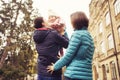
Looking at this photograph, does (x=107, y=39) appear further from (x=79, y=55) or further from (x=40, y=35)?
(x=79, y=55)

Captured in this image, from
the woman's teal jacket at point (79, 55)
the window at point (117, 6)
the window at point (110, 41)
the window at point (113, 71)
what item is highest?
the window at point (117, 6)

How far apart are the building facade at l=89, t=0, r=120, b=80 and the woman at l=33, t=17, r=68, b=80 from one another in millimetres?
19996

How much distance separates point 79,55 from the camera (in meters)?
3.55

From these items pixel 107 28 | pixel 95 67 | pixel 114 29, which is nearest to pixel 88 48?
pixel 114 29

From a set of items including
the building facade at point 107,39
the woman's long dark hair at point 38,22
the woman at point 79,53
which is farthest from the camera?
the building facade at point 107,39

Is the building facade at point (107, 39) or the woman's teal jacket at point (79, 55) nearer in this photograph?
the woman's teal jacket at point (79, 55)

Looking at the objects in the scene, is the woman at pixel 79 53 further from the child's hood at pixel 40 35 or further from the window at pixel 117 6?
the window at pixel 117 6

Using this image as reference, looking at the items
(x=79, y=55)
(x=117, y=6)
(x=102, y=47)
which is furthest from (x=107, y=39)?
(x=79, y=55)

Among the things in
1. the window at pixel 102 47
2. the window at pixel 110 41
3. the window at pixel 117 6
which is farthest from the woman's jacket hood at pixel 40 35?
the window at pixel 102 47

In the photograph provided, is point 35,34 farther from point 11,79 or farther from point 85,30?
point 11,79

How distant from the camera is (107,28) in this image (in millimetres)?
→ 28109

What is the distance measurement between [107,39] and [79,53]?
2523cm

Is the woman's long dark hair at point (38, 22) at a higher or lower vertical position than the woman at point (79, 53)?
higher

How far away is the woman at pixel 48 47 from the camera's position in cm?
394
